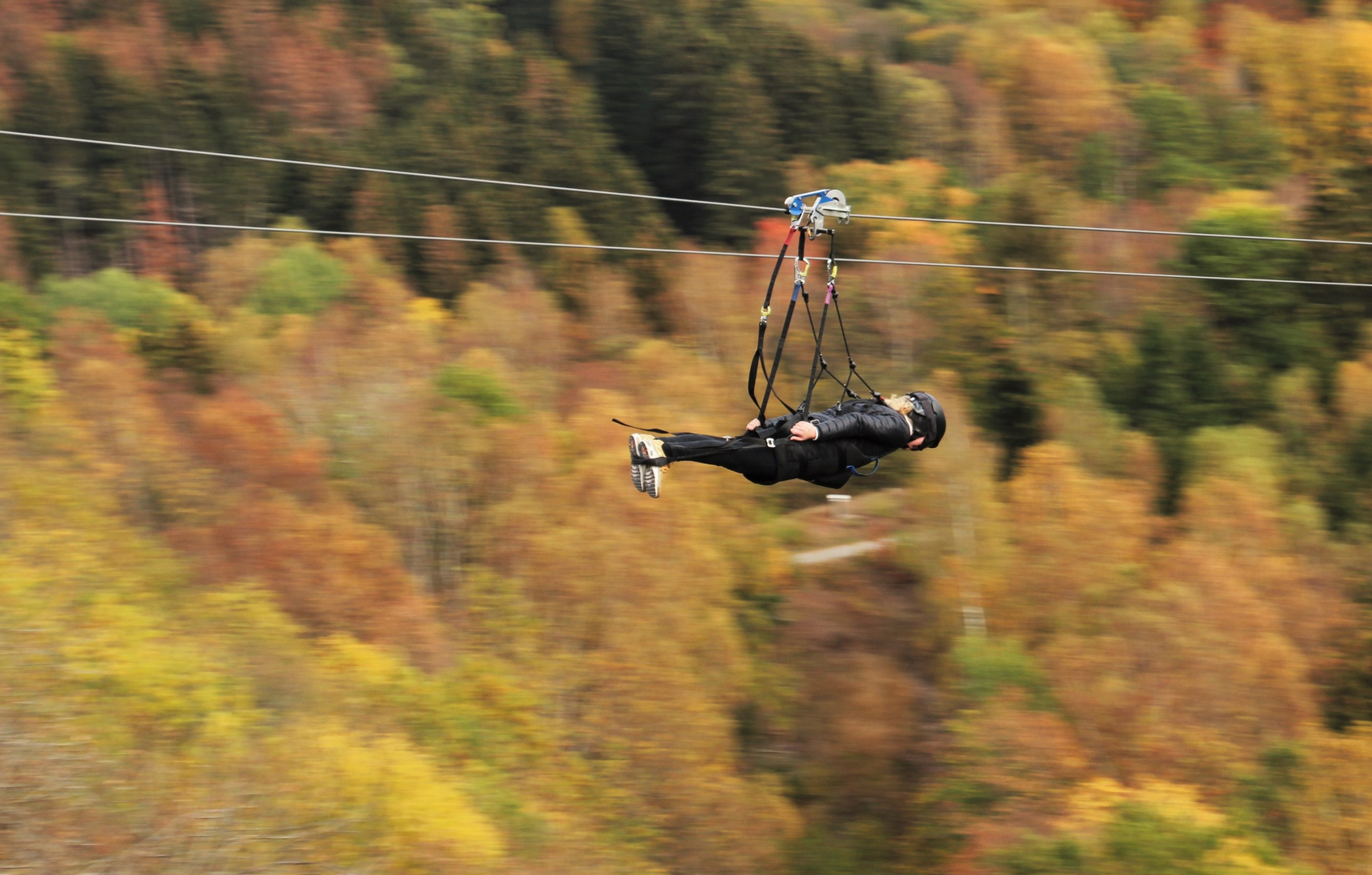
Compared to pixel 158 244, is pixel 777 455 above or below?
above

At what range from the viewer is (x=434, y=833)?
93.6 feet

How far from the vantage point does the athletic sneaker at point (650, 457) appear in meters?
8.64

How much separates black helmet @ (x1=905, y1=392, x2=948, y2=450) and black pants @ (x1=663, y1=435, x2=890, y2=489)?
388mm

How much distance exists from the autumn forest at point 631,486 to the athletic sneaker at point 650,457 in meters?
17.8

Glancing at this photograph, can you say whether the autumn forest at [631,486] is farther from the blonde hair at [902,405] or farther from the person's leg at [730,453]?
the blonde hair at [902,405]

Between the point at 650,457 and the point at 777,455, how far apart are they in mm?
870

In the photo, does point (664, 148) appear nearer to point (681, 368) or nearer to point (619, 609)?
point (681, 368)

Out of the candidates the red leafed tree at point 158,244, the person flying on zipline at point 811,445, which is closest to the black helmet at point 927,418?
the person flying on zipline at point 811,445

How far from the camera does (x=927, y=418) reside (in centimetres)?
980

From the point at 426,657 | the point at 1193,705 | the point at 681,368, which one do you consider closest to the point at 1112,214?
the point at 681,368

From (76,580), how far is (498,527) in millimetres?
10319

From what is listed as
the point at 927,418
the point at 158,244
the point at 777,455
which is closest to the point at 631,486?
the point at 158,244

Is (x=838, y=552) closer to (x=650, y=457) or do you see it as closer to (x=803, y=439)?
(x=803, y=439)

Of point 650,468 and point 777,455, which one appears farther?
point 777,455
